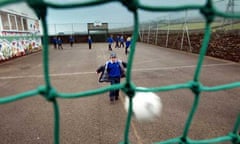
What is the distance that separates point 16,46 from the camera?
1598 cm

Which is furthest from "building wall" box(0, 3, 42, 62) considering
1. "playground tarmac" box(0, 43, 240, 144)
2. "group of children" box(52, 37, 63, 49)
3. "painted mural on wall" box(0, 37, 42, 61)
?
"playground tarmac" box(0, 43, 240, 144)

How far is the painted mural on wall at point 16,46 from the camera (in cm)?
1361

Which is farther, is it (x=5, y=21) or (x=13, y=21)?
(x=13, y=21)

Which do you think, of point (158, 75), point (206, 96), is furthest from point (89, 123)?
point (158, 75)

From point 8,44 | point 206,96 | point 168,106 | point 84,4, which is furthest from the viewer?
point 8,44

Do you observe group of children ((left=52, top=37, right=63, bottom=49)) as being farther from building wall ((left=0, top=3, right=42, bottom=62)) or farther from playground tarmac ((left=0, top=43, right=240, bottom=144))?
playground tarmac ((left=0, top=43, right=240, bottom=144))

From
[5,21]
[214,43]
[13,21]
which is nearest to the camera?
[214,43]

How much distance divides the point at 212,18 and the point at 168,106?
364cm

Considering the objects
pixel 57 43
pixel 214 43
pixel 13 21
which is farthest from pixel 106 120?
pixel 57 43

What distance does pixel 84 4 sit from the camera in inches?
44.6

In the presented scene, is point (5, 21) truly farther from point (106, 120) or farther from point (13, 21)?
point (106, 120)

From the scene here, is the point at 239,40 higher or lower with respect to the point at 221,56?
higher

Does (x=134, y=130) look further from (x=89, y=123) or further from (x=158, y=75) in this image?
(x=158, y=75)

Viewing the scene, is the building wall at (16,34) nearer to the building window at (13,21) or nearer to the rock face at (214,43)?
the building window at (13,21)
